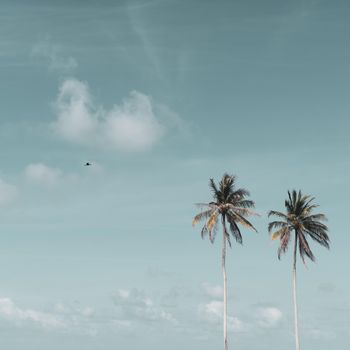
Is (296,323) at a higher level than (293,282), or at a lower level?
lower

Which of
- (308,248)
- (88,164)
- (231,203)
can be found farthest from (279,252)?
(88,164)

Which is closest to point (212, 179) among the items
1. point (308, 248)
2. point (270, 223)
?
point (270, 223)

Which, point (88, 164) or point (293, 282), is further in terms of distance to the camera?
point (293, 282)

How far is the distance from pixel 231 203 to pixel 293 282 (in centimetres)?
1663

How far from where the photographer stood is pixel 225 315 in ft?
289

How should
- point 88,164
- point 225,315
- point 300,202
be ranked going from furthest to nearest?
1. point 300,202
2. point 225,315
3. point 88,164

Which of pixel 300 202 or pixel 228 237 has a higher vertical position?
pixel 300 202

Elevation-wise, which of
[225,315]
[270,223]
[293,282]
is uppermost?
[270,223]

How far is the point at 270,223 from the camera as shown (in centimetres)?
9319

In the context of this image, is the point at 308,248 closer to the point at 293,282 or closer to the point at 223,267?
the point at 293,282

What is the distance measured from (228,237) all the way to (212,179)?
8.51 m

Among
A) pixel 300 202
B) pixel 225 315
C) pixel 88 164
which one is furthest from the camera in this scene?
pixel 300 202

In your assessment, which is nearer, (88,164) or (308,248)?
(88,164)

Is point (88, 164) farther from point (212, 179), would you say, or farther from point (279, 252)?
point (279, 252)
